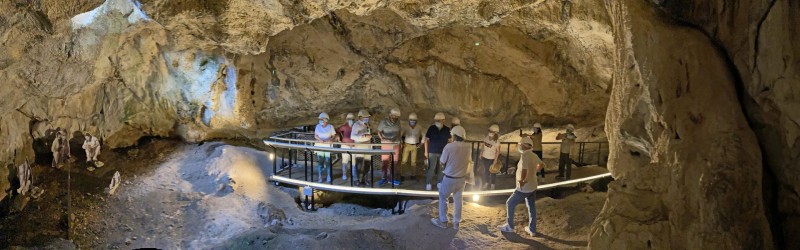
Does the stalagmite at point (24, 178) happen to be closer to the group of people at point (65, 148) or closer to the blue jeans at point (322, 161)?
the group of people at point (65, 148)

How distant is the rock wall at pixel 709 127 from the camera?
3.57m

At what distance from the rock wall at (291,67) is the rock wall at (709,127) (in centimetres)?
306

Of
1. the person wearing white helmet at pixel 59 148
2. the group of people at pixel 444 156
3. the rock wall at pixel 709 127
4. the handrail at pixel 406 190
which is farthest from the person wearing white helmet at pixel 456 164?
the person wearing white helmet at pixel 59 148

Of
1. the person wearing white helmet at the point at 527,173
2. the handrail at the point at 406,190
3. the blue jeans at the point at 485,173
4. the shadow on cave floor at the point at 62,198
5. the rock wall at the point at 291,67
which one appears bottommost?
the shadow on cave floor at the point at 62,198

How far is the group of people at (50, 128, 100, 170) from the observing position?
9.63 m

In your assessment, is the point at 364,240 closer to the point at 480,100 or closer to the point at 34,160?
the point at 480,100

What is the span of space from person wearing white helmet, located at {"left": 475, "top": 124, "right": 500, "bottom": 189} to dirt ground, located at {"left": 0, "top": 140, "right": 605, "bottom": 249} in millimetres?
369

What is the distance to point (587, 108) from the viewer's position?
11227 millimetres

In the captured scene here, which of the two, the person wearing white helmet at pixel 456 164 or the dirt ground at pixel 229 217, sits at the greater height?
the person wearing white helmet at pixel 456 164

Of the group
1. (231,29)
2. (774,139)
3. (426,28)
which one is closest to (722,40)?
(774,139)

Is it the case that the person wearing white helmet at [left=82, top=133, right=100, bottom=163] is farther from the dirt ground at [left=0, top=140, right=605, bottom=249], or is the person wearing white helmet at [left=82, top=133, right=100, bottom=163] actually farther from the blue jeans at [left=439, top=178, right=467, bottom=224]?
the blue jeans at [left=439, top=178, right=467, bottom=224]

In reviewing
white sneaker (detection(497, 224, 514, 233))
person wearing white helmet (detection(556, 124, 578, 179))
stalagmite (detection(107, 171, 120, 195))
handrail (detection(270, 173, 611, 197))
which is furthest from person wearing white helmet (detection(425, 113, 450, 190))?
stalagmite (detection(107, 171, 120, 195))

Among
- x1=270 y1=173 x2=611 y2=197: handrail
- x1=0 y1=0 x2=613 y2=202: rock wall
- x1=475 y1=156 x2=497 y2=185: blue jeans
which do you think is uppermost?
x1=0 y1=0 x2=613 y2=202: rock wall

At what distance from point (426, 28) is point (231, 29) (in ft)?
11.3
